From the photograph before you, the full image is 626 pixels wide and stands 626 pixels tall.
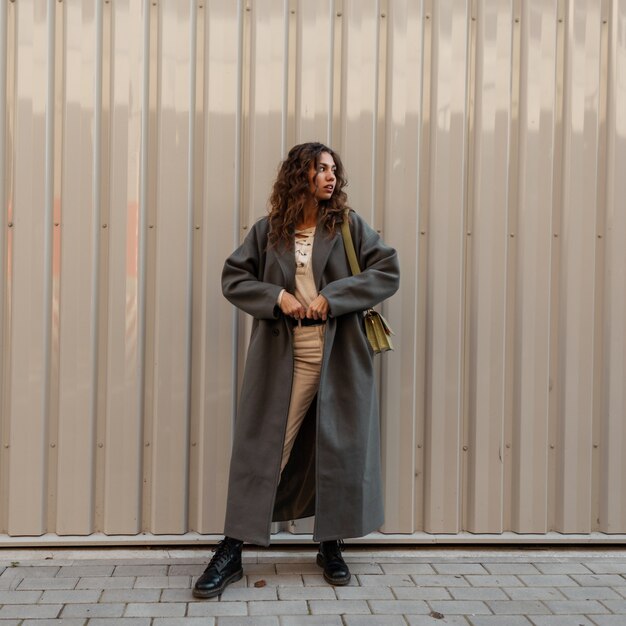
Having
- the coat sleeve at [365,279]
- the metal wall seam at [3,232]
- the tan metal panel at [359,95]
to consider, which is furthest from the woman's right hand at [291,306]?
the metal wall seam at [3,232]

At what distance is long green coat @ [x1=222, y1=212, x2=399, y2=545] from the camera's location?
136 inches

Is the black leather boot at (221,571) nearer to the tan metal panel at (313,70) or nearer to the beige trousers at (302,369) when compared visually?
the beige trousers at (302,369)

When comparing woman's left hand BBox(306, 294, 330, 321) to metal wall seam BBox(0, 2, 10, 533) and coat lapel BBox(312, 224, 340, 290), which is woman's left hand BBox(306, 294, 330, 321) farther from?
metal wall seam BBox(0, 2, 10, 533)

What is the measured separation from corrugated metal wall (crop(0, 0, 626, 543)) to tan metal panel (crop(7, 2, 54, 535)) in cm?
1

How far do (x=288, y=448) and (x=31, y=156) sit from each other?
6.62 ft

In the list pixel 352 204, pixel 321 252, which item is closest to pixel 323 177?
pixel 321 252

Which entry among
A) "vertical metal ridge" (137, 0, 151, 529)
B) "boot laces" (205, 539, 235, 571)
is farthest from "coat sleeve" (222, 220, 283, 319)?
"boot laces" (205, 539, 235, 571)

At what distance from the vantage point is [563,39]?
13.3 feet

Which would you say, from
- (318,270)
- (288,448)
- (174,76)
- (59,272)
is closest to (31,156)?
(59,272)

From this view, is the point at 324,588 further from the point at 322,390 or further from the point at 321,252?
the point at 321,252

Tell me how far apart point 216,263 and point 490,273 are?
4.89 ft

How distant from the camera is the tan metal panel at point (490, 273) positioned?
13.2ft

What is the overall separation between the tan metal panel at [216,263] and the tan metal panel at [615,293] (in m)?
2.05

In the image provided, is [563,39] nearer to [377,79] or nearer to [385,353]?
[377,79]
